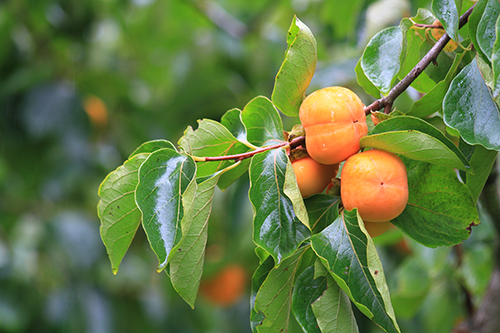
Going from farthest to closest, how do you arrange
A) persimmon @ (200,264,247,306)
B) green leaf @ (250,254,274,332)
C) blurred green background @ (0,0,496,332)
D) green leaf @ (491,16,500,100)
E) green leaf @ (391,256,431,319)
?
persimmon @ (200,264,247,306) → blurred green background @ (0,0,496,332) → green leaf @ (391,256,431,319) → green leaf @ (250,254,274,332) → green leaf @ (491,16,500,100)

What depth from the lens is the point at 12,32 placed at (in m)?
1.96

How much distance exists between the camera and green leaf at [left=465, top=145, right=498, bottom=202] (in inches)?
22.2

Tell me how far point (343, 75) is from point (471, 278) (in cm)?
78

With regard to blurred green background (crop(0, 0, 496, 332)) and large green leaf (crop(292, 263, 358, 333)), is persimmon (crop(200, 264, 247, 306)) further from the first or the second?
large green leaf (crop(292, 263, 358, 333))

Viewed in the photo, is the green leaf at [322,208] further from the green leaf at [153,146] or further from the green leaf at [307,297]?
the green leaf at [153,146]

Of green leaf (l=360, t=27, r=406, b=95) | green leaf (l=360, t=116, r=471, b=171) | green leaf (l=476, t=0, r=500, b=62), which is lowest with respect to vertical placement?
green leaf (l=360, t=116, r=471, b=171)

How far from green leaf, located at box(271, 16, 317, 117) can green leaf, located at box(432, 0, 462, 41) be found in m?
0.15

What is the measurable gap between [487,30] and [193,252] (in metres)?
0.43

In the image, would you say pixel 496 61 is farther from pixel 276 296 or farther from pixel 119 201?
pixel 119 201

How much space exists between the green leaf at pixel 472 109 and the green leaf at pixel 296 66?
0.17m

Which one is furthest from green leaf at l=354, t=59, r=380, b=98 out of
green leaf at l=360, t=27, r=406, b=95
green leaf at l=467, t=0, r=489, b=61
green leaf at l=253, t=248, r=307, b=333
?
green leaf at l=253, t=248, r=307, b=333

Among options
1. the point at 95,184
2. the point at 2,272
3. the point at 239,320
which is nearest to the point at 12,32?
the point at 95,184

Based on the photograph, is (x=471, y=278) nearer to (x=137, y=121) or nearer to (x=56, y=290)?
(x=137, y=121)

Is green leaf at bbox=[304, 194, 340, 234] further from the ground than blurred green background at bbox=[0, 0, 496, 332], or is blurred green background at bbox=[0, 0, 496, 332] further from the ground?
green leaf at bbox=[304, 194, 340, 234]
